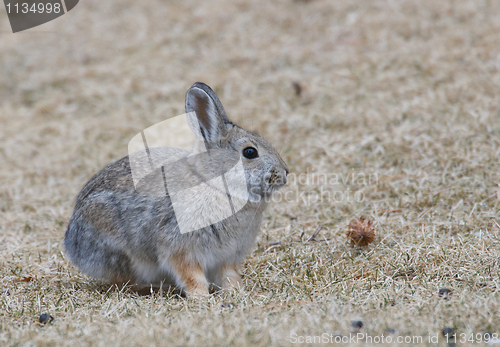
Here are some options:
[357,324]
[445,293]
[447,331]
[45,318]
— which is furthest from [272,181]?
[45,318]

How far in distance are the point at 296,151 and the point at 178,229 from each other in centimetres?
278

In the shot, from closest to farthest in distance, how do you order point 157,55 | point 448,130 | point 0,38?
point 448,130, point 157,55, point 0,38

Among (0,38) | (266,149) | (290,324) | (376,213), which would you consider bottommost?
(376,213)

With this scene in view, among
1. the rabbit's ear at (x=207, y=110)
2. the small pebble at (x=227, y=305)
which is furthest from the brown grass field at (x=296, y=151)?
the rabbit's ear at (x=207, y=110)

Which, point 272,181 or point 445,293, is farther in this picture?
point 272,181

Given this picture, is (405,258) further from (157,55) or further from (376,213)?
(157,55)

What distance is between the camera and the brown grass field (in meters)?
3.17

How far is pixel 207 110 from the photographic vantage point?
3842 mm

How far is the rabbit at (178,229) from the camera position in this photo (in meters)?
3.76

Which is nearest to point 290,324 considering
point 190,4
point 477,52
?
point 477,52

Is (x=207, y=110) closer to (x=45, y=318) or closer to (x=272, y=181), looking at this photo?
(x=272, y=181)

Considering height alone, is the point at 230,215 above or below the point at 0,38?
below

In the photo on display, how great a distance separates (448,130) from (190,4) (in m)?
5.93

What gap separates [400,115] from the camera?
6281mm
